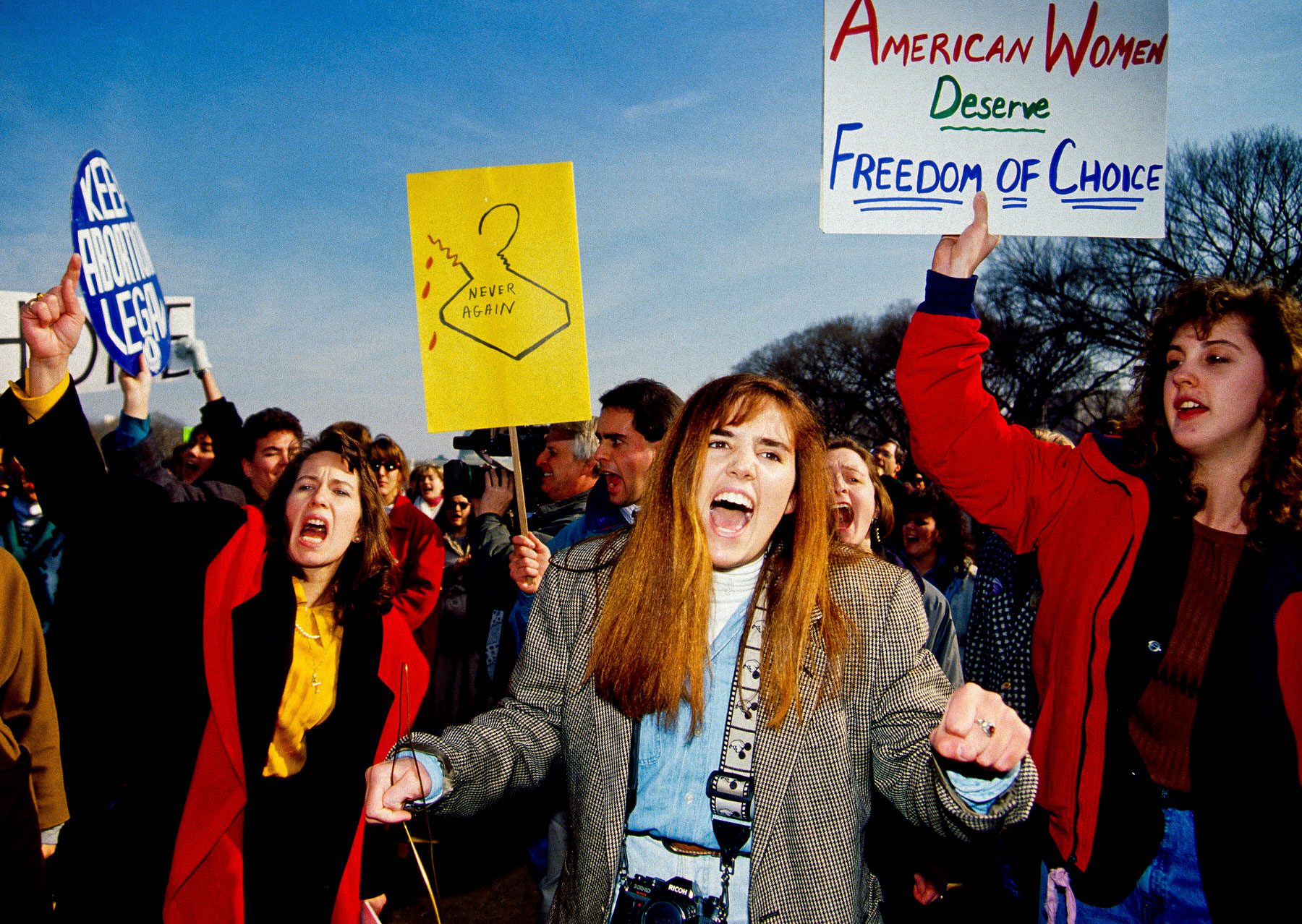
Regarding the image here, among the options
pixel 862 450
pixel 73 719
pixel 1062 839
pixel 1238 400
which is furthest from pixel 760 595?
pixel 73 719

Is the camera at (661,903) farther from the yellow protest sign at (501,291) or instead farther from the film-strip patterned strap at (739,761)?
the yellow protest sign at (501,291)

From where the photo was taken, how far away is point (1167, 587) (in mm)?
1890

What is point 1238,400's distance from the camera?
196 centimetres

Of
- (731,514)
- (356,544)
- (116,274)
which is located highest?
(116,274)

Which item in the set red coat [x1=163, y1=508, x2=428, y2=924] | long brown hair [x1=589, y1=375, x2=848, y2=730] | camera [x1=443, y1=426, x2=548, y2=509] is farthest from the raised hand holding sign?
long brown hair [x1=589, y1=375, x2=848, y2=730]

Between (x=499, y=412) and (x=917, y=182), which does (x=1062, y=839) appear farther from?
(x=499, y=412)

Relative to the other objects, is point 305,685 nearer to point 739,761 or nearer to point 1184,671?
point 739,761

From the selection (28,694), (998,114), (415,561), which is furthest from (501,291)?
(28,694)

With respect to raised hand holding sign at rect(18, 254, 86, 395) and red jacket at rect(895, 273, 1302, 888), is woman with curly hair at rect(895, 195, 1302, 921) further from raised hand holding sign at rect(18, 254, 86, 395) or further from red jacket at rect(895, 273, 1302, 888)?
raised hand holding sign at rect(18, 254, 86, 395)

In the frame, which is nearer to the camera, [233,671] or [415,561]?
[233,671]

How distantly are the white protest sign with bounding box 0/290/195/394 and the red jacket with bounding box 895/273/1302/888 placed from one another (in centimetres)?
404

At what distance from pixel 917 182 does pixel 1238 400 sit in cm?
101

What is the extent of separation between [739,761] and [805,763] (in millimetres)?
134

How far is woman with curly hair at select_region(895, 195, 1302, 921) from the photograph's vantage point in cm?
175
